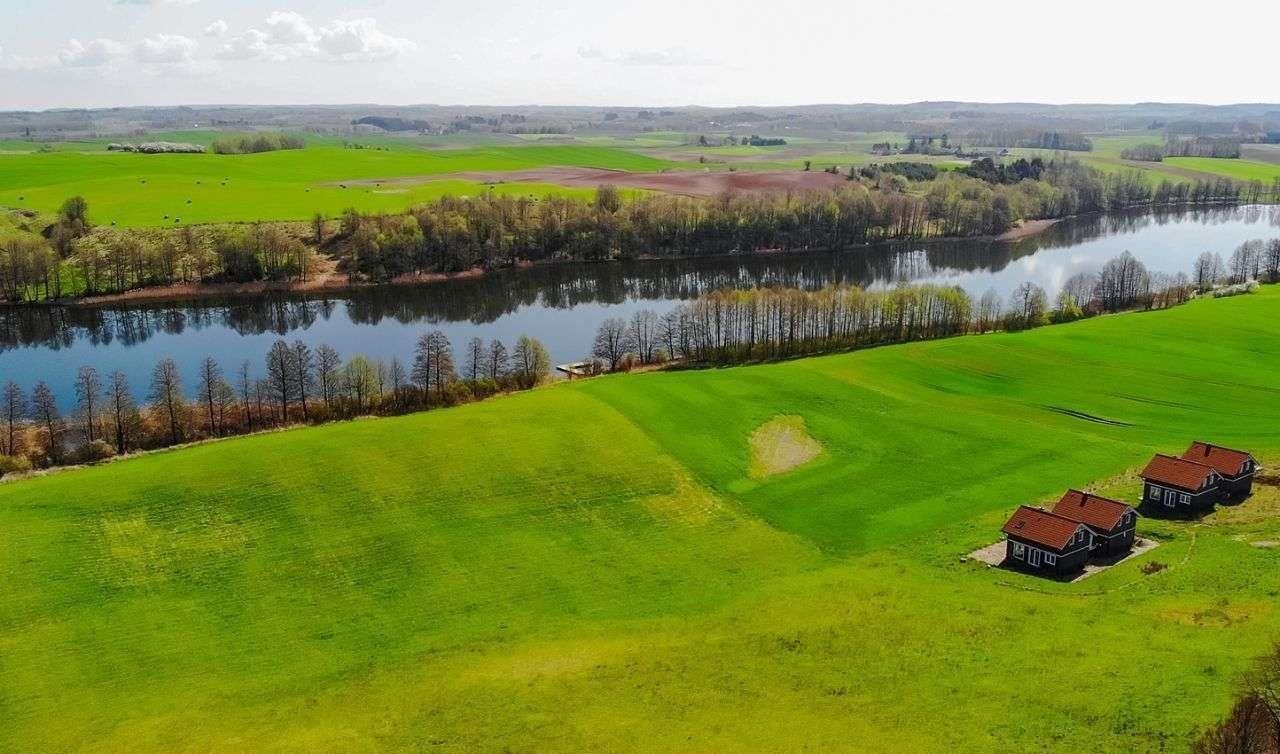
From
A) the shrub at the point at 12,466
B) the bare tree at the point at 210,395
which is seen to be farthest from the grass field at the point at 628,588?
the bare tree at the point at 210,395

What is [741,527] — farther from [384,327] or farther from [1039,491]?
[384,327]

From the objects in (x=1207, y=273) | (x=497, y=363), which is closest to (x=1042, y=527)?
(x=497, y=363)

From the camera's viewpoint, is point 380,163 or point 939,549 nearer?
point 939,549

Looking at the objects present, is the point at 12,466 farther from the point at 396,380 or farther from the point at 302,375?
the point at 396,380

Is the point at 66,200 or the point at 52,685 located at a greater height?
the point at 66,200

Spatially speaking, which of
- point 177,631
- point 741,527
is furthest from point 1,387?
point 741,527

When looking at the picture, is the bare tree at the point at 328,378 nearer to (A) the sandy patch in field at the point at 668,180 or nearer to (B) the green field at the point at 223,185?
(B) the green field at the point at 223,185

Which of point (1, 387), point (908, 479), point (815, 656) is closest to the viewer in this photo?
point (815, 656)
